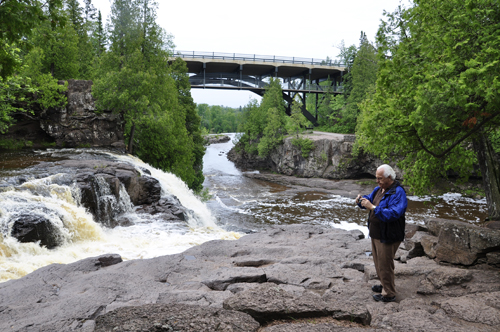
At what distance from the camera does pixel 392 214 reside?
450cm

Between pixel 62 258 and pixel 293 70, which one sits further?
pixel 293 70

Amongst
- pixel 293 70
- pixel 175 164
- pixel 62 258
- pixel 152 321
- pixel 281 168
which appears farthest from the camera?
pixel 293 70

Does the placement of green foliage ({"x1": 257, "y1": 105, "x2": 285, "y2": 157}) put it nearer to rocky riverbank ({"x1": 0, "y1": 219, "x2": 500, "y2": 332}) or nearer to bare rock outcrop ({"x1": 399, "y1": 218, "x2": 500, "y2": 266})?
rocky riverbank ({"x1": 0, "y1": 219, "x2": 500, "y2": 332})

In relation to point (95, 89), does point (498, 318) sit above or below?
below

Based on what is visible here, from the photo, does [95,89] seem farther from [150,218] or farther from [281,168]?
[281,168]

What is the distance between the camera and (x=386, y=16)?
1070 centimetres

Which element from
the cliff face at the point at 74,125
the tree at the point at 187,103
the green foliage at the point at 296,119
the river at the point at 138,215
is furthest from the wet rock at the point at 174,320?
the green foliage at the point at 296,119

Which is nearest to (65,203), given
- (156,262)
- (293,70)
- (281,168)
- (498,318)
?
(156,262)

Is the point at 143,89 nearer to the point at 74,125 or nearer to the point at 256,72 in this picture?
the point at 74,125

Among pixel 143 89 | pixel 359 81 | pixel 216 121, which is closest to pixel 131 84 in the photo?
pixel 143 89

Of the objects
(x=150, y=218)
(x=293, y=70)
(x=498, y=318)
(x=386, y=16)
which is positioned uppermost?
(x=293, y=70)

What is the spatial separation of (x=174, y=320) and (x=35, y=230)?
25.0ft

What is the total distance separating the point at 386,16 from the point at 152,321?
1112 centimetres

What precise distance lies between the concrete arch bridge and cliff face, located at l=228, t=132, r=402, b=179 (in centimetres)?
1049
